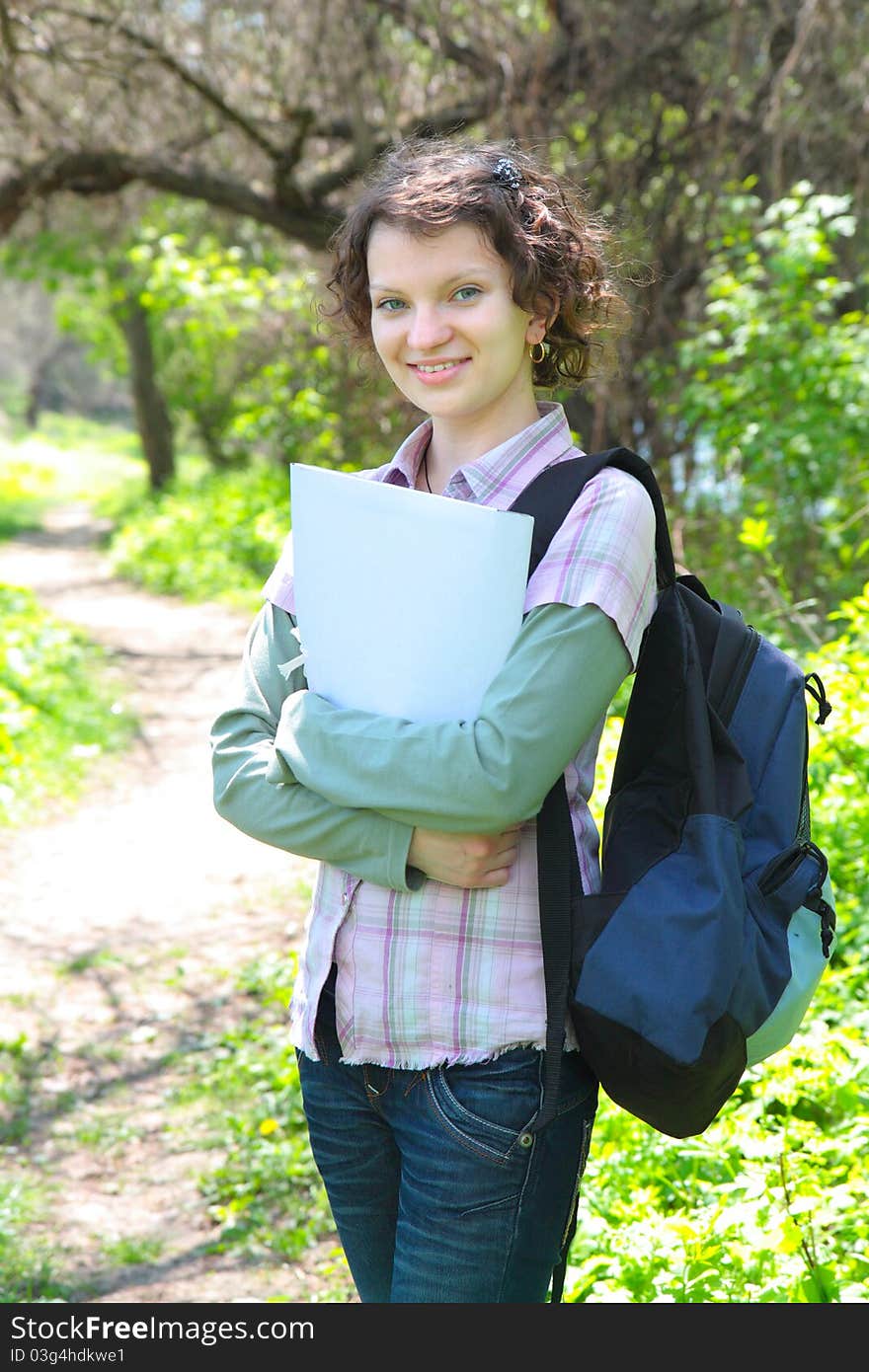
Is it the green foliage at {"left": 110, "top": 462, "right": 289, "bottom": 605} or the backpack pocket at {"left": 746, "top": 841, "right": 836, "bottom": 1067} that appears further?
the green foliage at {"left": 110, "top": 462, "right": 289, "bottom": 605}

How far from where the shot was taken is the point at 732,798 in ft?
5.35

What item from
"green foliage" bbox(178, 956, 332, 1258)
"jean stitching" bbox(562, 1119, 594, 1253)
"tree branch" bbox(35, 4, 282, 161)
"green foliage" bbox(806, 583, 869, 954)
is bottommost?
"green foliage" bbox(178, 956, 332, 1258)

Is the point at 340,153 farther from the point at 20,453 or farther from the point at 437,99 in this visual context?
the point at 20,453

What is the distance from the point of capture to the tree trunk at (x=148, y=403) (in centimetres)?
1841

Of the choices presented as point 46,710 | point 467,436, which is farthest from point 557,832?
point 46,710

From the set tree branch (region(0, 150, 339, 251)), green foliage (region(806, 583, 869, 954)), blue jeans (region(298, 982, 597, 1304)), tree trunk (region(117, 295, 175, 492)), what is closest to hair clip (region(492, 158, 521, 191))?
blue jeans (region(298, 982, 597, 1304))

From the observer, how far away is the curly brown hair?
170 cm

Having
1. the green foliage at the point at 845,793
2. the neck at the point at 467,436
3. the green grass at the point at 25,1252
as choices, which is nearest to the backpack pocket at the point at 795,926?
the neck at the point at 467,436

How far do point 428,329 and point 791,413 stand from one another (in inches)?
173

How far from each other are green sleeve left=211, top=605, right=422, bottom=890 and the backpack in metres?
0.19

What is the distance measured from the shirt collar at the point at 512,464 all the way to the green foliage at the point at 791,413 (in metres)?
3.43

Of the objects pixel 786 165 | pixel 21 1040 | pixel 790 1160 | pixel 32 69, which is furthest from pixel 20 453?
pixel 790 1160

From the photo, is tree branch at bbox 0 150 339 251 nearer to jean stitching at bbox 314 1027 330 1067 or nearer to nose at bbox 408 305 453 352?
nose at bbox 408 305 453 352

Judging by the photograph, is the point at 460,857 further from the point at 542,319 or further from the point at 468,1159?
the point at 542,319
